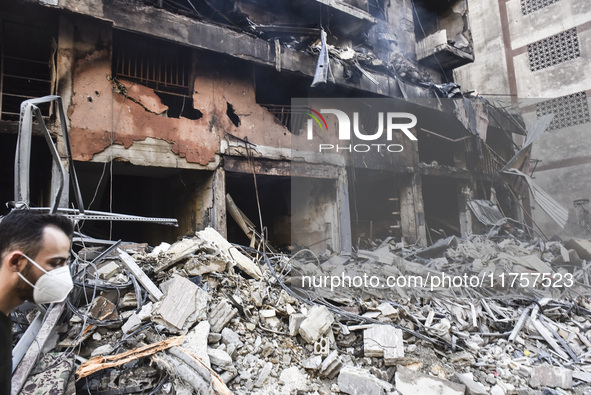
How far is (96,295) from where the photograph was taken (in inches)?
163

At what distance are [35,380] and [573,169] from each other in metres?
22.1

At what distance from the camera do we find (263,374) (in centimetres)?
378

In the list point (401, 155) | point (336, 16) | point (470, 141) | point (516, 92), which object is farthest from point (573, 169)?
point (336, 16)

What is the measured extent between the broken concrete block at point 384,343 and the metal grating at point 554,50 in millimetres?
20444

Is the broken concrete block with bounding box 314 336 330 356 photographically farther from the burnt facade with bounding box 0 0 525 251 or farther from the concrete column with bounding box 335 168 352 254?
the concrete column with bounding box 335 168 352 254

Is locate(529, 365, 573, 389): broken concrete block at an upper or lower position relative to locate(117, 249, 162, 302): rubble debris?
lower

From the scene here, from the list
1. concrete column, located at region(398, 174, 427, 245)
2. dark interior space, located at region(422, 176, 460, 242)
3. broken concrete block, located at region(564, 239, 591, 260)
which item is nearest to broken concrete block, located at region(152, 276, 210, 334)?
concrete column, located at region(398, 174, 427, 245)

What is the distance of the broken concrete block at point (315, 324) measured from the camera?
4.38 metres

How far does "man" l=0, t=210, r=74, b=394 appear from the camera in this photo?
1721 millimetres

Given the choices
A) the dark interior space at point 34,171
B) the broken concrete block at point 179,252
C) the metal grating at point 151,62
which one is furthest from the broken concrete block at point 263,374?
the metal grating at point 151,62

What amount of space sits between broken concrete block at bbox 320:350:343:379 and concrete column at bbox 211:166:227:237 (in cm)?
442

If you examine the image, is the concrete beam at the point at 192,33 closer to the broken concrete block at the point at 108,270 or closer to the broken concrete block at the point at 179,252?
the broken concrete block at the point at 179,252

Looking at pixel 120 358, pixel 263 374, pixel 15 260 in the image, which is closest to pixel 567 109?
pixel 263 374

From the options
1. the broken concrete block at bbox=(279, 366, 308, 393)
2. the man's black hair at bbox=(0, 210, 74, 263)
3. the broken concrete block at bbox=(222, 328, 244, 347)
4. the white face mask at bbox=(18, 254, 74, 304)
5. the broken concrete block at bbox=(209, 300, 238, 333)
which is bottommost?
the broken concrete block at bbox=(279, 366, 308, 393)
